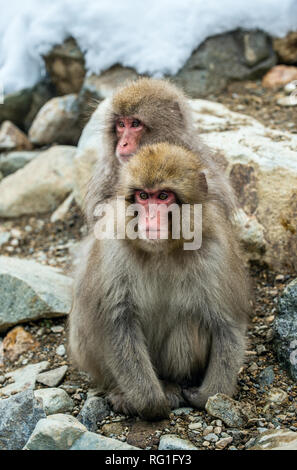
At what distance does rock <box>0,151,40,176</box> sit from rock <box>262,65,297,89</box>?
2.23 meters

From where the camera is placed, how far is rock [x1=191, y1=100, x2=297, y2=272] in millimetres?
4051

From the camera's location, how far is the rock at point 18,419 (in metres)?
2.85

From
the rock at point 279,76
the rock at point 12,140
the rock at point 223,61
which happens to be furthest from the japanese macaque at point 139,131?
the rock at point 12,140

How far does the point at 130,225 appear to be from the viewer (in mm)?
2941

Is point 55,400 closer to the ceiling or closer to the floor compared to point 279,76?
closer to the floor

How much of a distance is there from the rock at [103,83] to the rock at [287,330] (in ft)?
9.80

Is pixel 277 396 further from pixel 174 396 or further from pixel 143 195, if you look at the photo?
pixel 143 195

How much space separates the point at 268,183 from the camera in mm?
4141

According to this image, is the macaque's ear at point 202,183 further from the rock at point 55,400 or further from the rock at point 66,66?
the rock at point 66,66

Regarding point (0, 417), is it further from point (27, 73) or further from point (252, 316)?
point (27, 73)

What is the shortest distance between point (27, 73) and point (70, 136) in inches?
33.1

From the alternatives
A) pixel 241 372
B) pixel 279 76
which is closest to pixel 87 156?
pixel 279 76

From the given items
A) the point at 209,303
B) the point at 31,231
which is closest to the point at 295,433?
the point at 209,303

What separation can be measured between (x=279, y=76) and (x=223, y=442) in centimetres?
378
